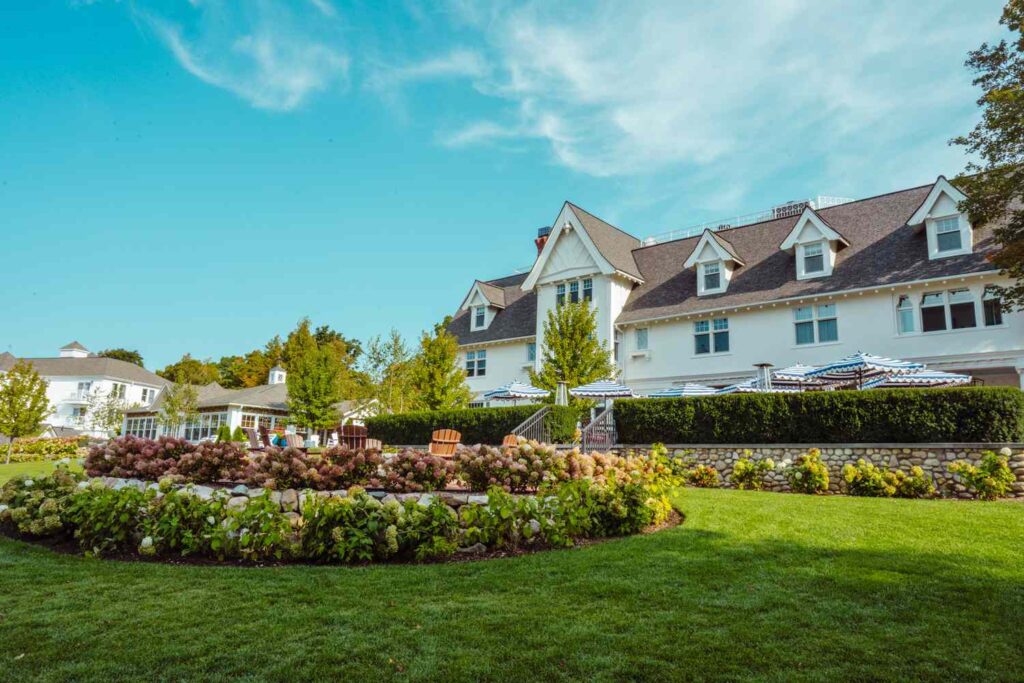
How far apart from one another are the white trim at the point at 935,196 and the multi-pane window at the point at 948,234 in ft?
1.55

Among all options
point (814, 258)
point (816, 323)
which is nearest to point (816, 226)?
point (814, 258)

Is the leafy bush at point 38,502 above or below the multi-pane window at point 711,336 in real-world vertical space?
below

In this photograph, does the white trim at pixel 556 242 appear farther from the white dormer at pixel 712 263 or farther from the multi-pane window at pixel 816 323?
the multi-pane window at pixel 816 323

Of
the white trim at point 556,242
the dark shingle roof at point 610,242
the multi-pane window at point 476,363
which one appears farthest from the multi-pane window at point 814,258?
the multi-pane window at point 476,363

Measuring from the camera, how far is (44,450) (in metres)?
31.2

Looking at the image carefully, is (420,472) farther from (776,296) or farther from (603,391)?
(776,296)

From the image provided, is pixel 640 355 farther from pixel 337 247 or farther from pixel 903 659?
pixel 903 659

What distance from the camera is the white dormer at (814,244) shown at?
21391mm

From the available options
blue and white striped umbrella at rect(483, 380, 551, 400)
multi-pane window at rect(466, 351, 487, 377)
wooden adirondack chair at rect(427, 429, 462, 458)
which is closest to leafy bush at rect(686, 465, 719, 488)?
wooden adirondack chair at rect(427, 429, 462, 458)

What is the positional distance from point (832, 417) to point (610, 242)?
52.7 ft

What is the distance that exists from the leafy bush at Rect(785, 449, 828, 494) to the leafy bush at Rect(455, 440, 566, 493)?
597 cm

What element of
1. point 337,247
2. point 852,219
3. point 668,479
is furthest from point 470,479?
point 852,219

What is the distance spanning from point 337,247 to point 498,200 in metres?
5.21

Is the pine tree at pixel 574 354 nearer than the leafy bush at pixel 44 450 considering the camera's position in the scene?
Yes
